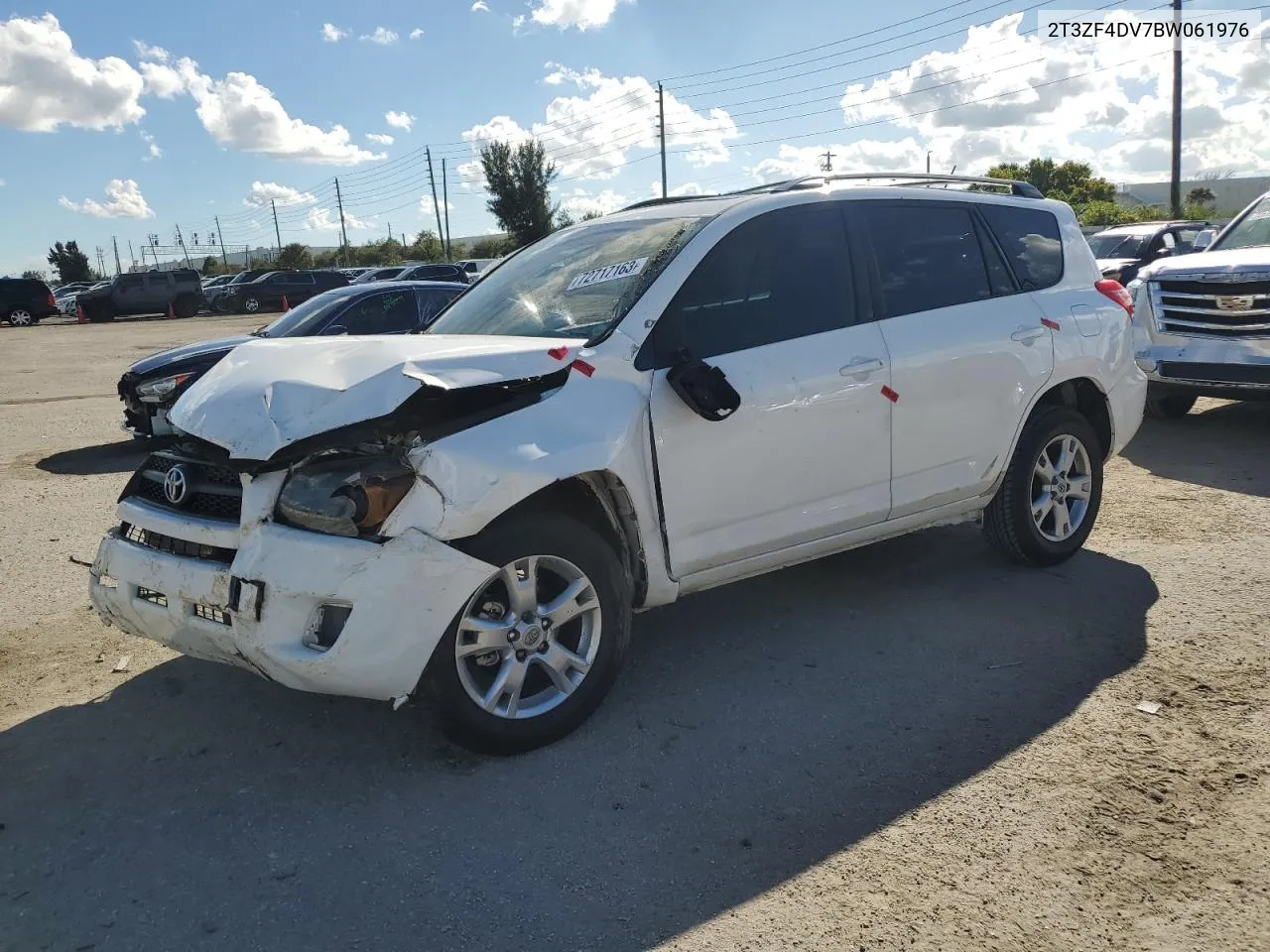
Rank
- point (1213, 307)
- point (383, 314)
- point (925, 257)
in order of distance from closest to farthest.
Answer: point (925, 257) < point (1213, 307) < point (383, 314)

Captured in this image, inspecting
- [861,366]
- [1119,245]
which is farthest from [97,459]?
[1119,245]

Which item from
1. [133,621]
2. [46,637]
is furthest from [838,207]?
[46,637]

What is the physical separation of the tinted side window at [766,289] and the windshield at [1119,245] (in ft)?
40.5

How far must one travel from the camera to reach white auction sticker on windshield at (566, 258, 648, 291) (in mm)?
4154

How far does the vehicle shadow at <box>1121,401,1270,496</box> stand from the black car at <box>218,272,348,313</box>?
33.3 meters

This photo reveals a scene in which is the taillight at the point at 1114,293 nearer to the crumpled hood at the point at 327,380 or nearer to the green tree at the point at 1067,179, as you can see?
the crumpled hood at the point at 327,380

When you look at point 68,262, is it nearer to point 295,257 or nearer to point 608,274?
point 295,257

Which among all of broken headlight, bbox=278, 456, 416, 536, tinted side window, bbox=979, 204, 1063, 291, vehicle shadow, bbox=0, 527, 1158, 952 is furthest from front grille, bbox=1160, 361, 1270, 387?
broken headlight, bbox=278, 456, 416, 536

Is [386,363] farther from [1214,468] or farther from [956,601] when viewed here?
[1214,468]

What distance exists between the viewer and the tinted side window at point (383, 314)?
9523 millimetres

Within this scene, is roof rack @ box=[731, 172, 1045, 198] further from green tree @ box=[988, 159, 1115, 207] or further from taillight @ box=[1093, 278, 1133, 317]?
green tree @ box=[988, 159, 1115, 207]

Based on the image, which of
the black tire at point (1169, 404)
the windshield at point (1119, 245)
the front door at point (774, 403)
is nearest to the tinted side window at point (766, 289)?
the front door at point (774, 403)

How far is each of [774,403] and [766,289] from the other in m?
0.51

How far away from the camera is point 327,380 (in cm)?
342
